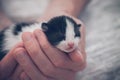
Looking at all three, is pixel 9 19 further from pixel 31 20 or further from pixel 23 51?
pixel 23 51

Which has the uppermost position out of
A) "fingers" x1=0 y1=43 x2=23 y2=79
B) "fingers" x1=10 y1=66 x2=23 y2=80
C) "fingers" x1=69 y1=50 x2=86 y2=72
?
"fingers" x1=0 y1=43 x2=23 y2=79

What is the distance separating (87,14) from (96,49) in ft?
0.94

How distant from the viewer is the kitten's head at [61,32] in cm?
114

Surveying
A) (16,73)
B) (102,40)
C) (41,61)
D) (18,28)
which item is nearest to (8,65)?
(16,73)

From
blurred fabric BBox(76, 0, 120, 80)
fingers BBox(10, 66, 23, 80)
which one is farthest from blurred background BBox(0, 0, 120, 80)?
fingers BBox(10, 66, 23, 80)

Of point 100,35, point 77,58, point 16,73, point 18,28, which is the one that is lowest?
point 77,58

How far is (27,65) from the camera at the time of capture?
3.76 ft

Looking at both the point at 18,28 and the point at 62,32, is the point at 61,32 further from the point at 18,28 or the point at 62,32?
the point at 18,28

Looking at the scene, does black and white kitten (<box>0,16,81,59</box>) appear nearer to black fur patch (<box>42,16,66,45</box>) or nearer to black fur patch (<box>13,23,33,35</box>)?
black fur patch (<box>42,16,66,45</box>)

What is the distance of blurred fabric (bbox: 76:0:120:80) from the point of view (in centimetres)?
122

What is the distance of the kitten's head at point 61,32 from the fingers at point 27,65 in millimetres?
116

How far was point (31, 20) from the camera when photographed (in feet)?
5.13

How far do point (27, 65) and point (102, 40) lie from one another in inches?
16.3

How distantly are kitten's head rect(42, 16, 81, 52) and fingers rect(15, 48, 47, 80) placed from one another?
12cm
